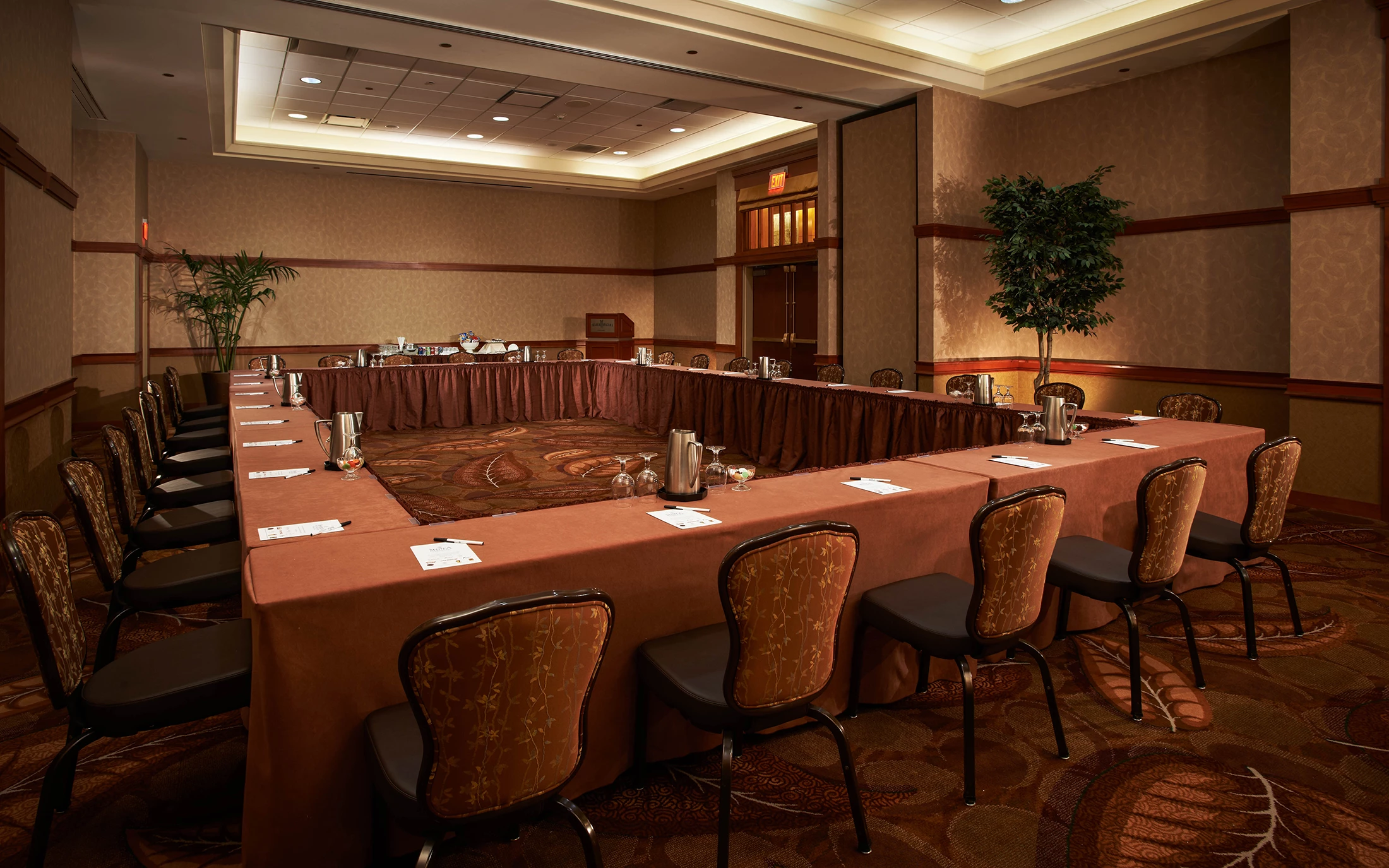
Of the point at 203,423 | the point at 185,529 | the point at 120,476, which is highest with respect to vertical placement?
the point at 203,423

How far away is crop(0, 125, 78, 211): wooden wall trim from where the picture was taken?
408 centimetres

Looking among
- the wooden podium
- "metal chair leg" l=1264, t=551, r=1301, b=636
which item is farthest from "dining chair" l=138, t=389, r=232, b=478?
the wooden podium

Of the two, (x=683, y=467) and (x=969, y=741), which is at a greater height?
(x=683, y=467)

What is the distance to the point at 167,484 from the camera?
4.20 m

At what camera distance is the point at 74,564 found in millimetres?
4457

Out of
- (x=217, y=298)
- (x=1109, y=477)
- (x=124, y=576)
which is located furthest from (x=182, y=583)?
(x=217, y=298)

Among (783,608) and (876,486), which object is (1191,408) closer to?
(876,486)

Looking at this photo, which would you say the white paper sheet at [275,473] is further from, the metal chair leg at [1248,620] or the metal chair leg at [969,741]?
the metal chair leg at [1248,620]

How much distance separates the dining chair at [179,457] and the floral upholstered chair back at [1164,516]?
15.4ft

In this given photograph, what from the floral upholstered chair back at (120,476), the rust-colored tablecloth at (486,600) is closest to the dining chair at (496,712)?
the rust-colored tablecloth at (486,600)

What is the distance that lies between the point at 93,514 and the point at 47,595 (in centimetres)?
102

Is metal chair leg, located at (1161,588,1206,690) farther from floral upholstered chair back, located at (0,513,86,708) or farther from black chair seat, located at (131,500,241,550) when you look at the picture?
black chair seat, located at (131,500,241,550)

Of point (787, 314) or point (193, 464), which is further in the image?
point (787, 314)

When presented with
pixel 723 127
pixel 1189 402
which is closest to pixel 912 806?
pixel 1189 402
